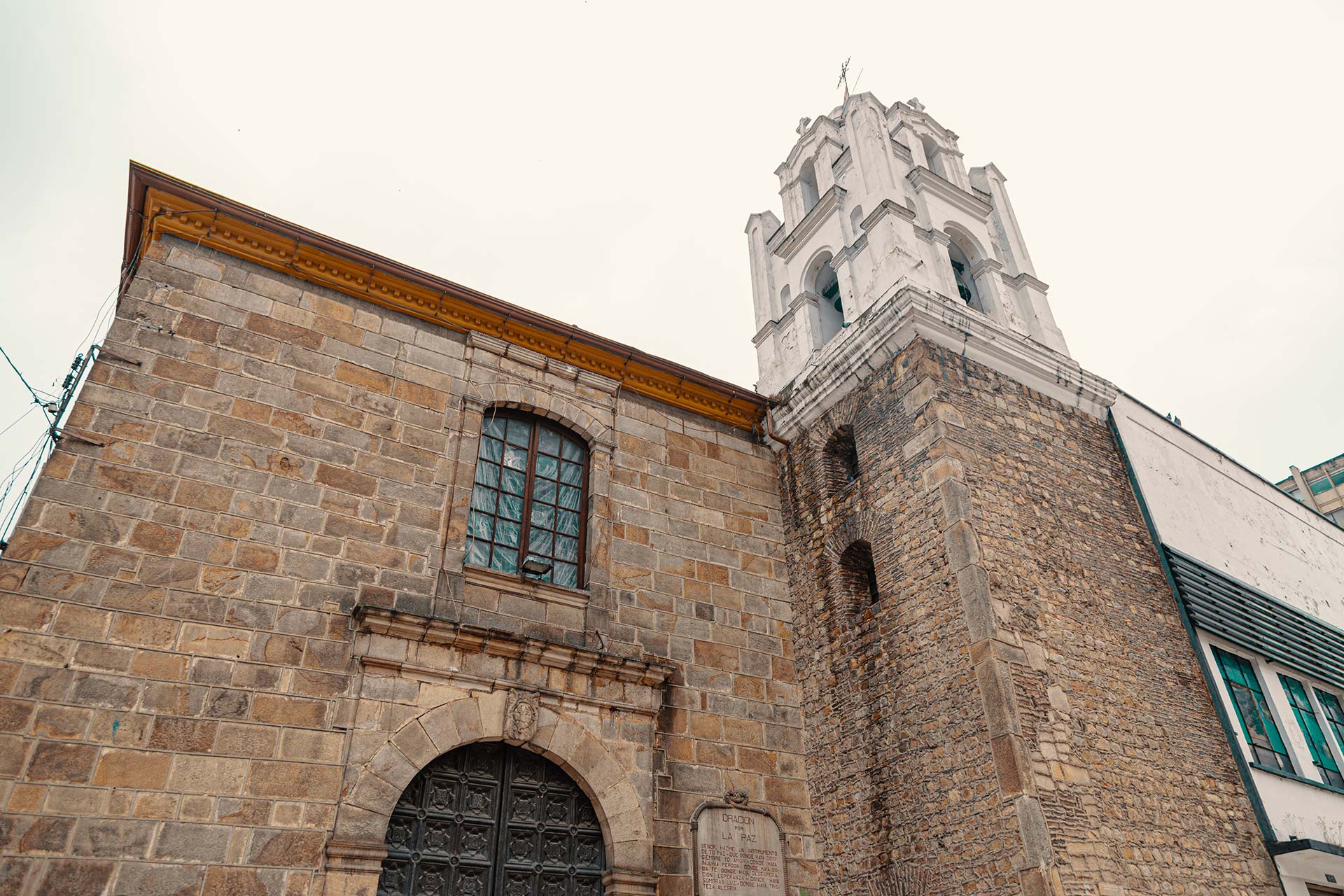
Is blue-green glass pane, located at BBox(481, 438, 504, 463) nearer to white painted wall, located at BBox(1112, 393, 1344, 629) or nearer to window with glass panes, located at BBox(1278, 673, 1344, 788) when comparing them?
white painted wall, located at BBox(1112, 393, 1344, 629)

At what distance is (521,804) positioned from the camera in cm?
649

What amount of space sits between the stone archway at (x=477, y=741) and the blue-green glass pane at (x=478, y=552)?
1138 millimetres

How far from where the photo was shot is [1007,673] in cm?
637

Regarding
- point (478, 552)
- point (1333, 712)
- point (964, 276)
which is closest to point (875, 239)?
point (964, 276)

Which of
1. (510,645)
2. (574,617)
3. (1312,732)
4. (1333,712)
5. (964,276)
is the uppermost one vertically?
(964,276)

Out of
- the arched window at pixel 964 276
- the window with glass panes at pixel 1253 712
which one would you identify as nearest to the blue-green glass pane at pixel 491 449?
the arched window at pixel 964 276

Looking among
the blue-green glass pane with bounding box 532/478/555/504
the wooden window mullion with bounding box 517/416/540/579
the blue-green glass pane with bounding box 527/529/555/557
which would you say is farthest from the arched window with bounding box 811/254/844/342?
the blue-green glass pane with bounding box 527/529/555/557

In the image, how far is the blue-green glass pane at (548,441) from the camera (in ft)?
26.8

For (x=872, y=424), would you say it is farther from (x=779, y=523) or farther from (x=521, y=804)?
(x=521, y=804)

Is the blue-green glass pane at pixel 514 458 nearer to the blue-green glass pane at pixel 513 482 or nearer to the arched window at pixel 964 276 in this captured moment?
the blue-green glass pane at pixel 513 482

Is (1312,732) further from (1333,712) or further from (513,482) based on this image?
(513,482)

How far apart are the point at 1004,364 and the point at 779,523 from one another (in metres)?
2.74

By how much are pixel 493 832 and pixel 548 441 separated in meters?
3.42

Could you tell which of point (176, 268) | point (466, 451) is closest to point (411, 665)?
point (466, 451)
